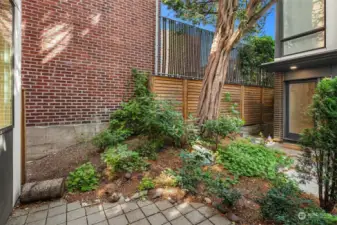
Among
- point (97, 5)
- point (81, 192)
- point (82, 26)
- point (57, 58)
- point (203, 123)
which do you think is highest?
point (97, 5)

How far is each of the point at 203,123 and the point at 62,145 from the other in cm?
320

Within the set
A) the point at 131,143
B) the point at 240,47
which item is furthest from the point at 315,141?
Result: the point at 240,47

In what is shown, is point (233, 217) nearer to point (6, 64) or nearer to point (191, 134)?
point (191, 134)

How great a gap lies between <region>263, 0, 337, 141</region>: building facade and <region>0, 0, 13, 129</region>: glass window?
20.0 ft

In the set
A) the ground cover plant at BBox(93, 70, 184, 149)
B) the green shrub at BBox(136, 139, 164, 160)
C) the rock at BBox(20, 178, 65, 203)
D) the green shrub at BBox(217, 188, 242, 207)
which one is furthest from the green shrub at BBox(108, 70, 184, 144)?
the rock at BBox(20, 178, 65, 203)

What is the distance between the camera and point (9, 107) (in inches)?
83.8

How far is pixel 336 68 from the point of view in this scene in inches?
181

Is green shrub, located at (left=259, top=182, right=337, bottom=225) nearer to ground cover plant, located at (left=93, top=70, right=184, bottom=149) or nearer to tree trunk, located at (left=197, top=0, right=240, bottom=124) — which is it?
ground cover plant, located at (left=93, top=70, right=184, bottom=149)

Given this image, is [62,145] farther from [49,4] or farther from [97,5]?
[97,5]

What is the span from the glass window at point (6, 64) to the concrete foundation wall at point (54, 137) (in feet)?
5.08

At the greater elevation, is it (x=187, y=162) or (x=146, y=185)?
(x=187, y=162)

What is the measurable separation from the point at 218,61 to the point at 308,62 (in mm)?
2537

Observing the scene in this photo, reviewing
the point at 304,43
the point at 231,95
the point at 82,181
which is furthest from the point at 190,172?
the point at 304,43

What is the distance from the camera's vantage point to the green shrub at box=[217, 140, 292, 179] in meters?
3.17
